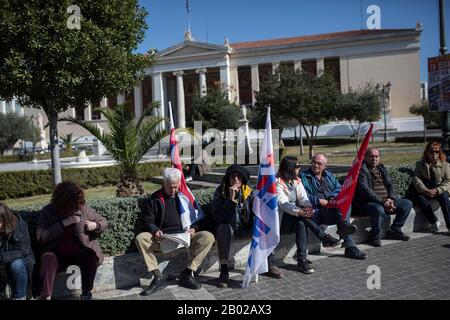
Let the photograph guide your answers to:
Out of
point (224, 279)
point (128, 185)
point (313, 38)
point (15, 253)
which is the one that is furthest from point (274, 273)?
point (313, 38)

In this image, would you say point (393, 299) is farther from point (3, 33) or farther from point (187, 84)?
point (187, 84)

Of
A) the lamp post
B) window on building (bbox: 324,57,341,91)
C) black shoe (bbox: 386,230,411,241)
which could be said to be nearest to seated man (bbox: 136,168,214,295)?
black shoe (bbox: 386,230,411,241)

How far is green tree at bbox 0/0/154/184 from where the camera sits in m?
7.40

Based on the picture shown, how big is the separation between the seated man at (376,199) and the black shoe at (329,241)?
0.73 metres

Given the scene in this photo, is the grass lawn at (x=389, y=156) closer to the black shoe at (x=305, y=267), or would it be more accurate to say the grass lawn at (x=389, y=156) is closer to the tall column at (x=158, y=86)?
the black shoe at (x=305, y=267)

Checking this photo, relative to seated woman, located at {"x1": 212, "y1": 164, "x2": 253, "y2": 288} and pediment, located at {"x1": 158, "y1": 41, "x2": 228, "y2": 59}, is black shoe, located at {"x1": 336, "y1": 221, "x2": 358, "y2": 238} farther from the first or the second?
pediment, located at {"x1": 158, "y1": 41, "x2": 228, "y2": 59}

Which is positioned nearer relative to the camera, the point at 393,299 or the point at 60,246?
the point at 393,299

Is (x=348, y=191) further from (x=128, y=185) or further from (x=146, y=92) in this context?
(x=146, y=92)

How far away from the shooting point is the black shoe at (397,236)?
20.5 ft

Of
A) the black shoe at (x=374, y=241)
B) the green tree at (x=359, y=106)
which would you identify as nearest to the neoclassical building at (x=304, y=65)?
the green tree at (x=359, y=106)

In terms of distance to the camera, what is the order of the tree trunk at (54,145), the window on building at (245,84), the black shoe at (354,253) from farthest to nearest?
the window on building at (245,84), the tree trunk at (54,145), the black shoe at (354,253)
